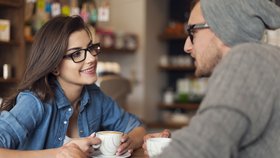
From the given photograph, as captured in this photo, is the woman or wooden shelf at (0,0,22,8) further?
wooden shelf at (0,0,22,8)

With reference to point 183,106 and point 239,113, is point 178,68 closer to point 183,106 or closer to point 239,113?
point 183,106

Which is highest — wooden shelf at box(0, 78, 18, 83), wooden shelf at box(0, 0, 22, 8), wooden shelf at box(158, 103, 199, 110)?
wooden shelf at box(0, 0, 22, 8)

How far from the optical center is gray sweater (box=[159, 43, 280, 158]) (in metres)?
0.74

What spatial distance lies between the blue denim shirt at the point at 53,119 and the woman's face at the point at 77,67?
0.06 metres

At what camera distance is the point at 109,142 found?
125 centimetres

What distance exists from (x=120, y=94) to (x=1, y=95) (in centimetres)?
106

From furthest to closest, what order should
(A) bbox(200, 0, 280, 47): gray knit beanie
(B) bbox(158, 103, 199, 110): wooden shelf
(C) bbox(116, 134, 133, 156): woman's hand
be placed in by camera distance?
1. (B) bbox(158, 103, 199, 110): wooden shelf
2. (C) bbox(116, 134, 133, 156): woman's hand
3. (A) bbox(200, 0, 280, 47): gray knit beanie

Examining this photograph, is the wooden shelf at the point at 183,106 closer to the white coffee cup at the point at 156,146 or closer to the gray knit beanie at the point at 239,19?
the white coffee cup at the point at 156,146

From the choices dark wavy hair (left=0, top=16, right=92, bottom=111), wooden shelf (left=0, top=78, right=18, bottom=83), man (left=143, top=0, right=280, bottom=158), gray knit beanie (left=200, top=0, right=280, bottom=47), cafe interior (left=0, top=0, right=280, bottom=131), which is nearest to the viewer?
man (left=143, top=0, right=280, bottom=158)

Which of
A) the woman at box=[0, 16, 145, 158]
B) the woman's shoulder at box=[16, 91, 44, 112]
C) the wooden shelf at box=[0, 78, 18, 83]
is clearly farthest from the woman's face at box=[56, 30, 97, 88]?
the wooden shelf at box=[0, 78, 18, 83]

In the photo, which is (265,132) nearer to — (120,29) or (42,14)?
(42,14)

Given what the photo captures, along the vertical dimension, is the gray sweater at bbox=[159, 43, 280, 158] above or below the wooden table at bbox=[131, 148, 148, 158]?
above

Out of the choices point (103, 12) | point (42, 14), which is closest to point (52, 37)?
point (42, 14)

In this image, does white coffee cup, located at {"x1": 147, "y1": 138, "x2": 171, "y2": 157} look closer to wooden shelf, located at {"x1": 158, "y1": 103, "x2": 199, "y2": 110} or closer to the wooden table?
the wooden table
